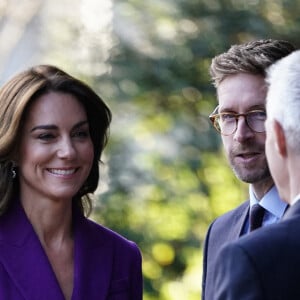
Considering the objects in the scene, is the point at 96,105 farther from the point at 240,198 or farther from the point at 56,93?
the point at 240,198

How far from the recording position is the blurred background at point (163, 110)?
622 cm

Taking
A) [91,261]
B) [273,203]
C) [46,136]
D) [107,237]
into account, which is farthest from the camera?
[107,237]

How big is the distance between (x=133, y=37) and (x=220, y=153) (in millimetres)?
929

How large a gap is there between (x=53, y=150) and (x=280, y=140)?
1346 mm

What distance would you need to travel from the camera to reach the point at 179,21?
634 cm

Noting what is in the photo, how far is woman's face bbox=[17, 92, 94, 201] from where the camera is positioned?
3.55 meters

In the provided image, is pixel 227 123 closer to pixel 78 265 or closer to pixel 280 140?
pixel 78 265

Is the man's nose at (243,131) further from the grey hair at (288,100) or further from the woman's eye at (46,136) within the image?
the grey hair at (288,100)

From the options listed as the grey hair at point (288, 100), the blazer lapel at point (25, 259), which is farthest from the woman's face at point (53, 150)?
the grey hair at point (288, 100)

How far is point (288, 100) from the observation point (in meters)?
2.35

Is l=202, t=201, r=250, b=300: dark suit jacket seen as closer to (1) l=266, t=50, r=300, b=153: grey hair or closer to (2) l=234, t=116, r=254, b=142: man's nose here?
(2) l=234, t=116, r=254, b=142: man's nose

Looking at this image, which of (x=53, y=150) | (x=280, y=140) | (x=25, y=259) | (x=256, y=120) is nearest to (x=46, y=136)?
(x=53, y=150)

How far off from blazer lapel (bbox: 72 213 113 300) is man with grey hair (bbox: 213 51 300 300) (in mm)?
1310

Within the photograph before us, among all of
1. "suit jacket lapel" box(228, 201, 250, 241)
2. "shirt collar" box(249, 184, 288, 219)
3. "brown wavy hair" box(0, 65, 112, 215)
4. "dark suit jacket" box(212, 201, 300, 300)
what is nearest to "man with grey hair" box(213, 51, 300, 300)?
"dark suit jacket" box(212, 201, 300, 300)
